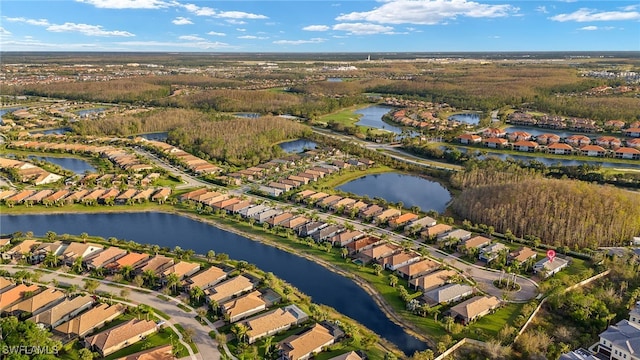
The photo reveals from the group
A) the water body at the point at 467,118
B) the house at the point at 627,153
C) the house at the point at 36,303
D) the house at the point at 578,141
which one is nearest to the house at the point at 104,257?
the house at the point at 36,303

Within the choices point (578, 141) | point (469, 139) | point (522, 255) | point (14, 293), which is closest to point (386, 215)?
point (522, 255)

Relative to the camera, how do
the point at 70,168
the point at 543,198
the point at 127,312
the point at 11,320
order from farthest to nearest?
the point at 70,168
the point at 543,198
the point at 127,312
the point at 11,320

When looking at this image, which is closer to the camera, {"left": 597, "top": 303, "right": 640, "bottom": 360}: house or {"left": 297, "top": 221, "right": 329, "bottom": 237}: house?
{"left": 597, "top": 303, "right": 640, "bottom": 360}: house

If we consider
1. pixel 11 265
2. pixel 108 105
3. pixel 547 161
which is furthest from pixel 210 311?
pixel 108 105

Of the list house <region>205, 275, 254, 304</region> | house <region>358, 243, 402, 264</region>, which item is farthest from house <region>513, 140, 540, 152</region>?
house <region>205, 275, 254, 304</region>

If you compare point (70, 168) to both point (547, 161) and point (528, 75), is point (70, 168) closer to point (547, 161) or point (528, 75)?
point (547, 161)

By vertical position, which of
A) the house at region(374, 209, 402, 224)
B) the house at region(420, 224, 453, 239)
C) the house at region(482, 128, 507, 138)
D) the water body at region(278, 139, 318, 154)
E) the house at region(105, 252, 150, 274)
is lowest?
the house at region(105, 252, 150, 274)

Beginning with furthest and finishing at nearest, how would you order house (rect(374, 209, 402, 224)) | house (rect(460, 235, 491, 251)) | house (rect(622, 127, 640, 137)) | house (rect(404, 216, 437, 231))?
1. house (rect(622, 127, 640, 137))
2. house (rect(374, 209, 402, 224))
3. house (rect(404, 216, 437, 231))
4. house (rect(460, 235, 491, 251))

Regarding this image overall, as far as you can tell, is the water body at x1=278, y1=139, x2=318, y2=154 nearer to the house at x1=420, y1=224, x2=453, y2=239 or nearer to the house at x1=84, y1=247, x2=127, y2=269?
the house at x1=420, y1=224, x2=453, y2=239

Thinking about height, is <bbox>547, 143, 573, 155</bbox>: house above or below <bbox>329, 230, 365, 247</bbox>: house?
above
